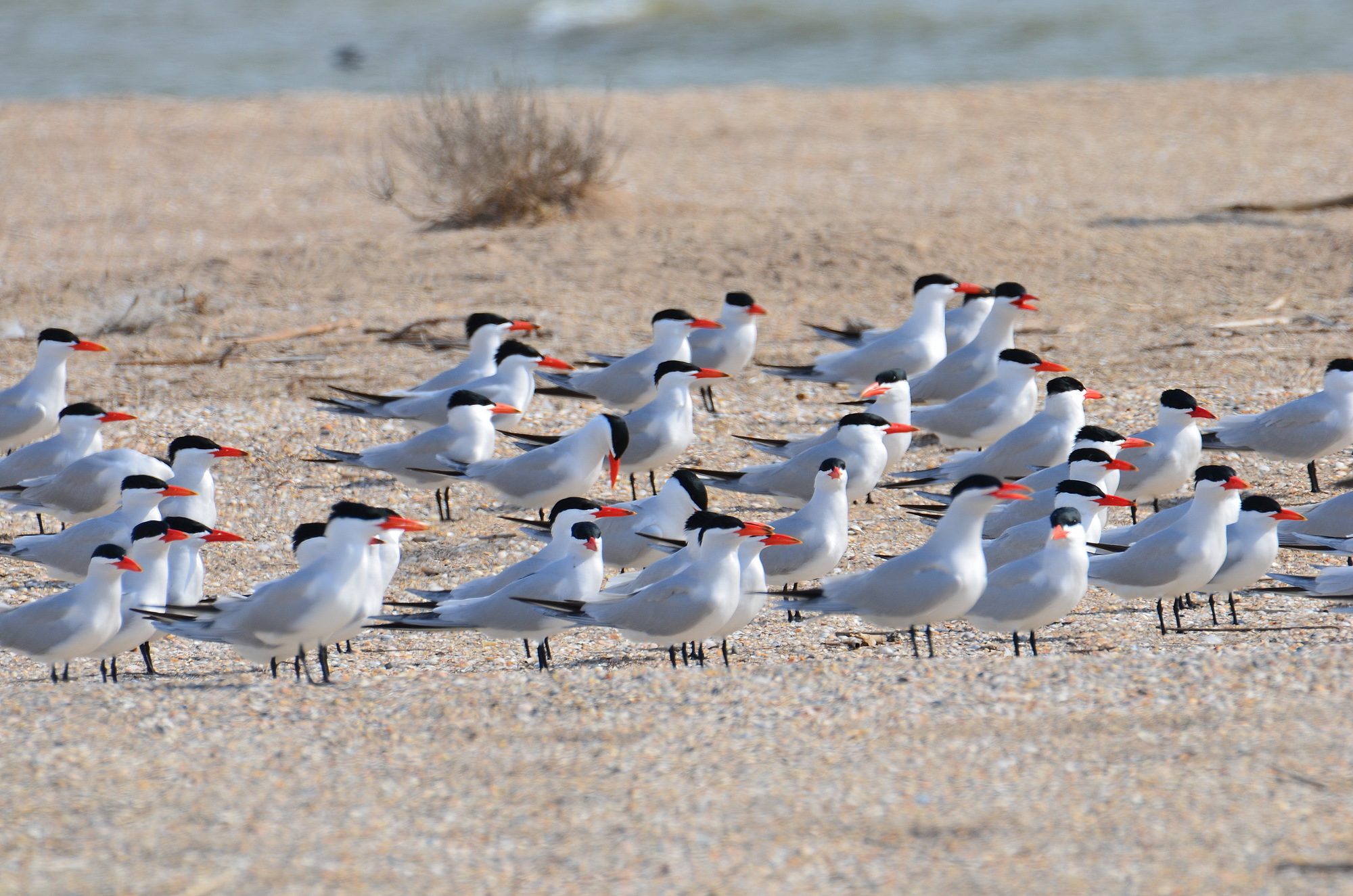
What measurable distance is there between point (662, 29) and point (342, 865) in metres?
30.9

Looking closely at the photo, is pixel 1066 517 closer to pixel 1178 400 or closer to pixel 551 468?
pixel 1178 400

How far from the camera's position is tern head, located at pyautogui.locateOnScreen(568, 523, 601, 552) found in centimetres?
589

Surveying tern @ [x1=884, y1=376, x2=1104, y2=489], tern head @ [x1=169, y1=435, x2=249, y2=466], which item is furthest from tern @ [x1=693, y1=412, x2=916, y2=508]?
tern head @ [x1=169, y1=435, x2=249, y2=466]

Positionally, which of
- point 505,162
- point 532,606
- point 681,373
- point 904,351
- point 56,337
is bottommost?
point 532,606

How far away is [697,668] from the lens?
5.32 metres

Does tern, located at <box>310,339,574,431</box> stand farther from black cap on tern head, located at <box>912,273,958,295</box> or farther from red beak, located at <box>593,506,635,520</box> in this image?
black cap on tern head, located at <box>912,273,958,295</box>

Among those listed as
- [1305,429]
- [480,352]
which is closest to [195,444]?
[480,352]

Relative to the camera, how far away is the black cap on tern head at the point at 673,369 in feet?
26.8

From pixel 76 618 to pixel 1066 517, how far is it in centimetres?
361

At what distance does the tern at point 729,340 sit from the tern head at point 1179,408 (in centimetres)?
297

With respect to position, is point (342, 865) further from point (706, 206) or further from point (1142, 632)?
point (706, 206)

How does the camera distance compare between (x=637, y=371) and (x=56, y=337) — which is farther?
(x=637, y=371)

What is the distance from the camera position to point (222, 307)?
11305 mm

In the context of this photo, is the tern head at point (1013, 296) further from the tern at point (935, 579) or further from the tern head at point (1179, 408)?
the tern at point (935, 579)
